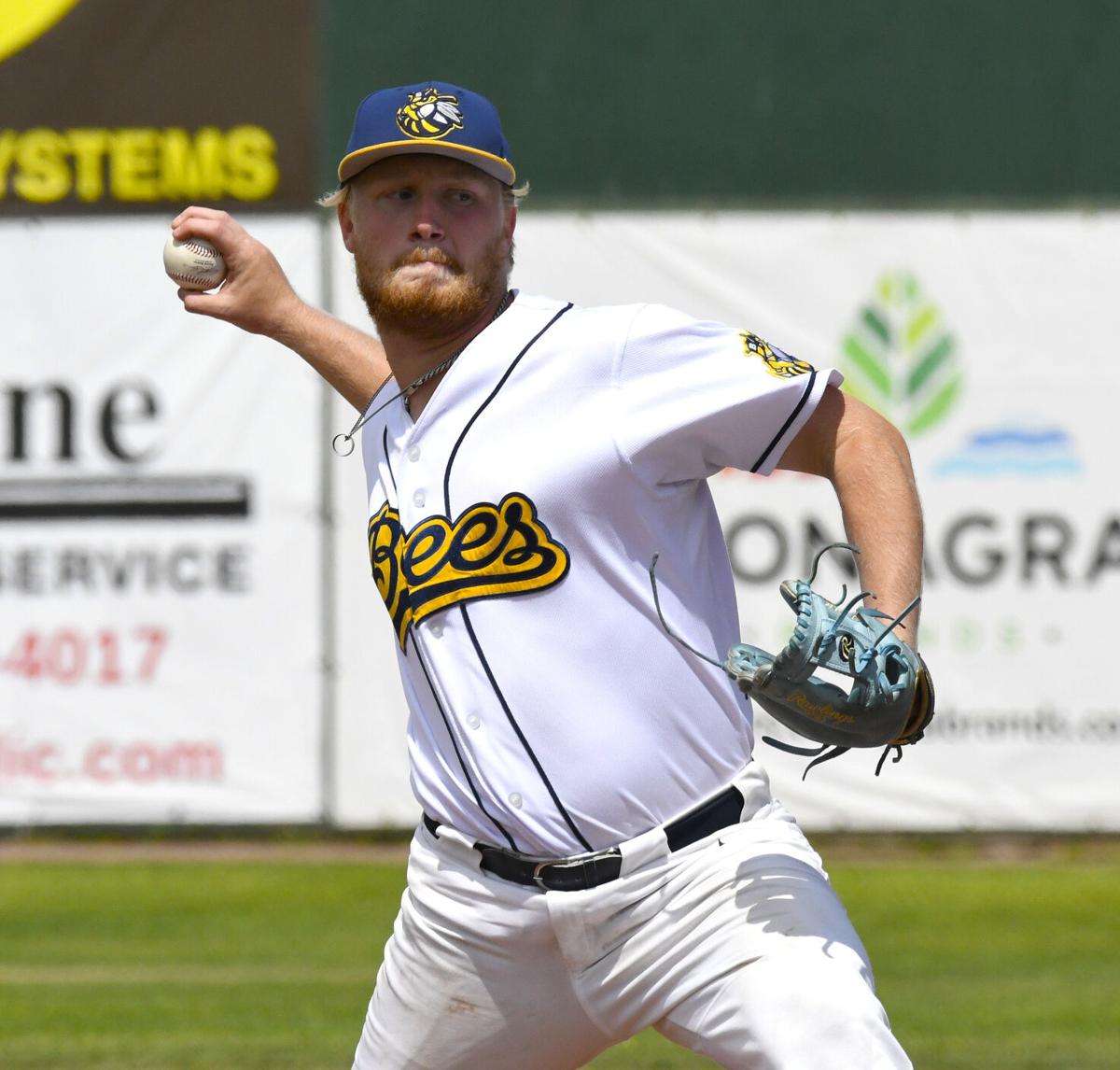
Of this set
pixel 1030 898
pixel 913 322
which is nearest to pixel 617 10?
pixel 913 322

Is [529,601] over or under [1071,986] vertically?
over

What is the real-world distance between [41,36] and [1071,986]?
7.57 metres

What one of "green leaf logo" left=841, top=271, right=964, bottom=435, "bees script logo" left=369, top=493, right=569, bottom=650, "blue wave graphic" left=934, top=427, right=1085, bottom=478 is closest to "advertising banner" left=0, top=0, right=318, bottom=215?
"green leaf logo" left=841, top=271, right=964, bottom=435

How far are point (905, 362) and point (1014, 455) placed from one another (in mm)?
750

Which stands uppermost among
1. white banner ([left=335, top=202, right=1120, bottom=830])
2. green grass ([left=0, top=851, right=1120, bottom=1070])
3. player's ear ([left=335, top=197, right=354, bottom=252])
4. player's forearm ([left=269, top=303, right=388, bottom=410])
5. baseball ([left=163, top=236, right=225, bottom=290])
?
player's ear ([left=335, top=197, right=354, bottom=252])

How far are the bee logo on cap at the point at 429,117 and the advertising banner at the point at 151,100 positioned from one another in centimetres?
791

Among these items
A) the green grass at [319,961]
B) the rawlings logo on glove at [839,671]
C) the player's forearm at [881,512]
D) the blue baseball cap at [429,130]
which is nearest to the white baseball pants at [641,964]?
the rawlings logo on glove at [839,671]

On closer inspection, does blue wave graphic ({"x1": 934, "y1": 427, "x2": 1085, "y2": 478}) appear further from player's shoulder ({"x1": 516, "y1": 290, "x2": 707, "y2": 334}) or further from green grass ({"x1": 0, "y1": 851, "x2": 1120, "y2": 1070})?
player's shoulder ({"x1": 516, "y1": 290, "x2": 707, "y2": 334})

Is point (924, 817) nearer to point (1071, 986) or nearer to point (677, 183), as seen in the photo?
point (1071, 986)

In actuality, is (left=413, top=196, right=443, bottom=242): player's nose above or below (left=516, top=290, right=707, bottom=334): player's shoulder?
above

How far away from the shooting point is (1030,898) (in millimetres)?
9383

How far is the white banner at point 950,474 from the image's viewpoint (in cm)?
1042

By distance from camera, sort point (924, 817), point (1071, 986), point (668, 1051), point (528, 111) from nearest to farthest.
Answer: point (668, 1051) < point (1071, 986) < point (924, 817) < point (528, 111)

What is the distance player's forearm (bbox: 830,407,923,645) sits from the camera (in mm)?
2984
